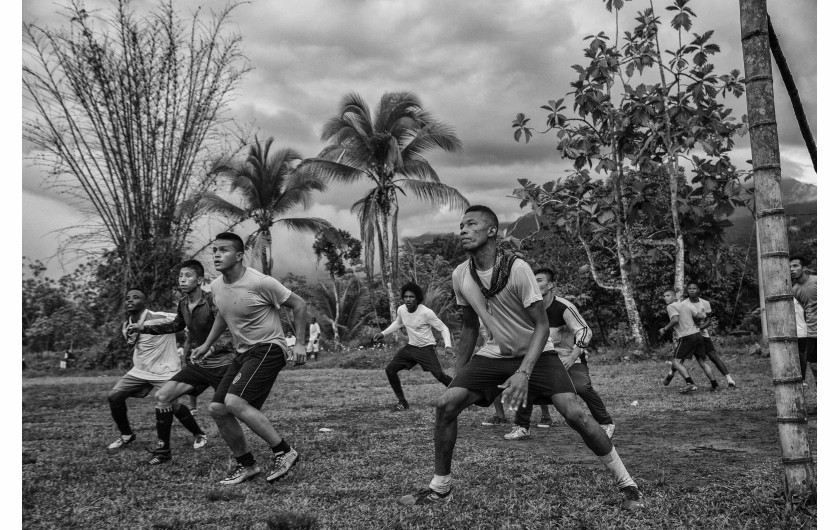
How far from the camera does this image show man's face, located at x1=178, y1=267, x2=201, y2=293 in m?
6.92

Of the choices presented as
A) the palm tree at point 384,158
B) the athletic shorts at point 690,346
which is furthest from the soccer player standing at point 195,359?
the palm tree at point 384,158

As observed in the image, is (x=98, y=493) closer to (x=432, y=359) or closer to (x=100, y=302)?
(x=432, y=359)

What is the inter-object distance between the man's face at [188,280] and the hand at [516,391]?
4.12m

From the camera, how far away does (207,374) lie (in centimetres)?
666

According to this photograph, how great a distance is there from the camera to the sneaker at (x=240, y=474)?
525 centimetres

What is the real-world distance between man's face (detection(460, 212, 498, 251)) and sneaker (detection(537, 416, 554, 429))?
386 cm

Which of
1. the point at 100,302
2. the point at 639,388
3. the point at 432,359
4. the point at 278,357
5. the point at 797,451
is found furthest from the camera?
the point at 100,302

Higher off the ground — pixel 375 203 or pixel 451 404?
pixel 375 203

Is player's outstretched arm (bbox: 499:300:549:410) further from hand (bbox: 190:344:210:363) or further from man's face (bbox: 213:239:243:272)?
hand (bbox: 190:344:210:363)

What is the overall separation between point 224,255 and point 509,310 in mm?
2543

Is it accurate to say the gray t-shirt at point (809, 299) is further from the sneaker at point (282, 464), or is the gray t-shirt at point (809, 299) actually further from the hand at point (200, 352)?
the hand at point (200, 352)

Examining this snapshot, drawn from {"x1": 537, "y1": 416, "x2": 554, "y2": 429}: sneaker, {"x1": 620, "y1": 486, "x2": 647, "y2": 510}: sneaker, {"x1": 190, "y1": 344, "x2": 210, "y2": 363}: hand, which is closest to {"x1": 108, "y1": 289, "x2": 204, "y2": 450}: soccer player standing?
{"x1": 190, "y1": 344, "x2": 210, "y2": 363}: hand

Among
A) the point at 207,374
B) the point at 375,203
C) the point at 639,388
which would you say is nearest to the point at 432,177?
the point at 375,203

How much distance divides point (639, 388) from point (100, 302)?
14254 mm
